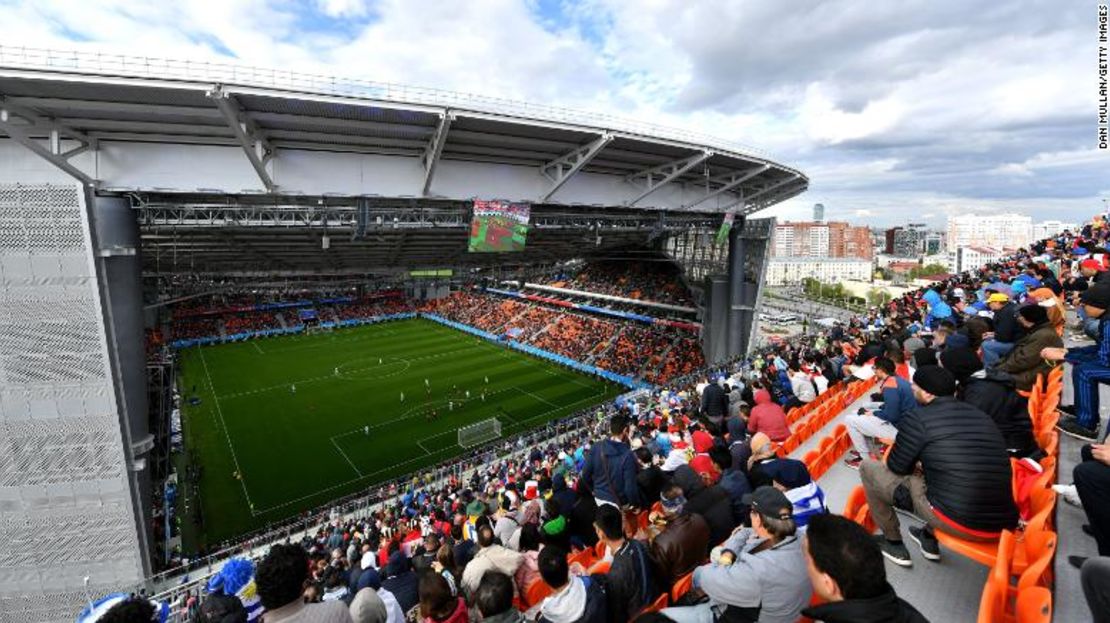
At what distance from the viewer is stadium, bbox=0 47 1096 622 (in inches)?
149

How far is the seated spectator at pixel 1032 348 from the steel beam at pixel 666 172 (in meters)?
11.7

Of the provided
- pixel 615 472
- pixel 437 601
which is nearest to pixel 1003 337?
pixel 615 472

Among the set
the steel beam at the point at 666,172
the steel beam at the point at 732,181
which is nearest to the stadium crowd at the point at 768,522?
the steel beam at the point at 666,172

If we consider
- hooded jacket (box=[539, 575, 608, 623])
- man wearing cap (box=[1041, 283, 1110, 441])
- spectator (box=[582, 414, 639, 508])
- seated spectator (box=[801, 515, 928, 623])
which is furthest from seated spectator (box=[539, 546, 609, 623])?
man wearing cap (box=[1041, 283, 1110, 441])

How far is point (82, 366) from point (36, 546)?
3.68 meters

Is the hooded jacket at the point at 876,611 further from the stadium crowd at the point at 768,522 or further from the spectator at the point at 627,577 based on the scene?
the spectator at the point at 627,577

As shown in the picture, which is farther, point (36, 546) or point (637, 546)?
point (36, 546)

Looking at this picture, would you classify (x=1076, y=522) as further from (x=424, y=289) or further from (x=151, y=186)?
(x=424, y=289)

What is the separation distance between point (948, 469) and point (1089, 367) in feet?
9.03

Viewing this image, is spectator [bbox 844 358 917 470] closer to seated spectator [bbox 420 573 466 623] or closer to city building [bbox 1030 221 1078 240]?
seated spectator [bbox 420 573 466 623]

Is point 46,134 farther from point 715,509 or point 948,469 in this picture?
point 948,469

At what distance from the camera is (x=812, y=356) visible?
12.9 m

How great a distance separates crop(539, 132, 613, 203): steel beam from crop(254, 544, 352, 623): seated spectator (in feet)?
41.0

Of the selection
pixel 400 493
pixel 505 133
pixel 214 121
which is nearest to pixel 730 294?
pixel 505 133
